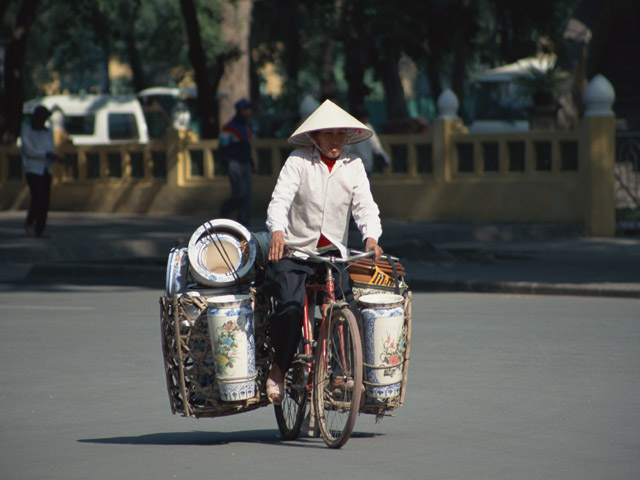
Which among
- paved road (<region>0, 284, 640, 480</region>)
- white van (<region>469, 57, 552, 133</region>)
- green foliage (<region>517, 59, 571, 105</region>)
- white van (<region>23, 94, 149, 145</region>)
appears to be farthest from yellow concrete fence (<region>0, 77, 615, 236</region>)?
white van (<region>469, 57, 552, 133</region>)

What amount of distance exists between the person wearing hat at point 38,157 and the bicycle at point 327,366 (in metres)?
12.0

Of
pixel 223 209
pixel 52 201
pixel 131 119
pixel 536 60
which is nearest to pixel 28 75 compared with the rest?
pixel 131 119

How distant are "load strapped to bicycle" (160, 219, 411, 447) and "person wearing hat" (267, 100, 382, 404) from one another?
0.10 meters

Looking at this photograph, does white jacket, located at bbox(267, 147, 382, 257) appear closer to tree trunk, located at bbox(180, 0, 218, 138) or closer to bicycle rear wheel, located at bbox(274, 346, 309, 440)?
bicycle rear wheel, located at bbox(274, 346, 309, 440)

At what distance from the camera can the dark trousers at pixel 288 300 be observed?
5684 millimetres

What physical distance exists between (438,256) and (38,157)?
598cm

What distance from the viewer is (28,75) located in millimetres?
55531

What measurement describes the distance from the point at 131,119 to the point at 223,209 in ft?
69.0

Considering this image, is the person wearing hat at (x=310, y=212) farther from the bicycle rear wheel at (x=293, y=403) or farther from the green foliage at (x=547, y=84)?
the green foliage at (x=547, y=84)

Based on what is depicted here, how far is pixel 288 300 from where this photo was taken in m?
5.67

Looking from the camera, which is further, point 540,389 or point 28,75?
point 28,75

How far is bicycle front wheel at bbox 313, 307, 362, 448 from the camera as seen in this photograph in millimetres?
5508

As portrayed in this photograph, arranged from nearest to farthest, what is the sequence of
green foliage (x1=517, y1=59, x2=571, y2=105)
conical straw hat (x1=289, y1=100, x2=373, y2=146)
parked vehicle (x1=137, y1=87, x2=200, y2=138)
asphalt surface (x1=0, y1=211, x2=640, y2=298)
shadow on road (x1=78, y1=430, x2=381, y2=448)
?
conical straw hat (x1=289, y1=100, x2=373, y2=146)
shadow on road (x1=78, y1=430, x2=381, y2=448)
asphalt surface (x1=0, y1=211, x2=640, y2=298)
green foliage (x1=517, y1=59, x2=571, y2=105)
parked vehicle (x1=137, y1=87, x2=200, y2=138)

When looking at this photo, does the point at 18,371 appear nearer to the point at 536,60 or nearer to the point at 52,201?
the point at 52,201
